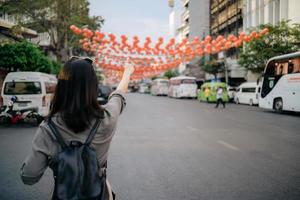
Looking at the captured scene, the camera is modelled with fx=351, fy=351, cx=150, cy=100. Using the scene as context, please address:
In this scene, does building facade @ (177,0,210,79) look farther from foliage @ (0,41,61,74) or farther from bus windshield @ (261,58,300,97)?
foliage @ (0,41,61,74)

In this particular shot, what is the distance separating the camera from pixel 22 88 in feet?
46.4

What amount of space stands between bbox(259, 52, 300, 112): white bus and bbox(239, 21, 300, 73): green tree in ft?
27.3

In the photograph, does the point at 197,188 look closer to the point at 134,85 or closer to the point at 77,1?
the point at 77,1

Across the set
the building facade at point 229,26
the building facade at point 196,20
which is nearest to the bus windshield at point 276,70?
the building facade at point 229,26

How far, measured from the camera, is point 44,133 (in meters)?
1.92

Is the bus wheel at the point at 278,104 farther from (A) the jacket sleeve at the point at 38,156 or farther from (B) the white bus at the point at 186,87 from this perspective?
(B) the white bus at the point at 186,87

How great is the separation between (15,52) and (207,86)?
75.4 ft

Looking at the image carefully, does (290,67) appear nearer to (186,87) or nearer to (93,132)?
(93,132)

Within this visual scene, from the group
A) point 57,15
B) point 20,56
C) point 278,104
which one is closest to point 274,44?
point 278,104

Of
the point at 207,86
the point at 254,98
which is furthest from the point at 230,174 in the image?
the point at 207,86

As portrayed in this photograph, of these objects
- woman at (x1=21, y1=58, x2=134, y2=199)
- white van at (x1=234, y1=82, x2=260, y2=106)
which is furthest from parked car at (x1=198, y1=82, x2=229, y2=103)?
woman at (x1=21, y1=58, x2=134, y2=199)

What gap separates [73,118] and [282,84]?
2015 centimetres

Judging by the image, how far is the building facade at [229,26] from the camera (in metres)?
44.8

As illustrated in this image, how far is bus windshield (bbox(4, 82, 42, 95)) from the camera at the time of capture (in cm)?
1404
